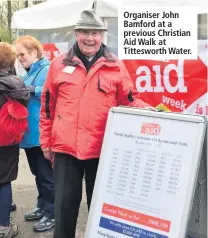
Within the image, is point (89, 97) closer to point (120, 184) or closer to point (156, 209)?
point (120, 184)

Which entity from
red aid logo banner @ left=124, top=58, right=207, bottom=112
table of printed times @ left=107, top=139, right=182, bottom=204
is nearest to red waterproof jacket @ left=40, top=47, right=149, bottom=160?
table of printed times @ left=107, top=139, right=182, bottom=204

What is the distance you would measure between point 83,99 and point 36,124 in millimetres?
1189

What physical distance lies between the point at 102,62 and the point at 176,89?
2.30 m

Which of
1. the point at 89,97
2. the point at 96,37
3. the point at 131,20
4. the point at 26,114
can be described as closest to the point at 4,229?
the point at 26,114

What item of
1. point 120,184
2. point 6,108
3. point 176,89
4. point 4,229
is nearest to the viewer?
point 120,184

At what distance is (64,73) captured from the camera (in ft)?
9.05

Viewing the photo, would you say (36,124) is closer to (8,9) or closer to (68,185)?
(68,185)

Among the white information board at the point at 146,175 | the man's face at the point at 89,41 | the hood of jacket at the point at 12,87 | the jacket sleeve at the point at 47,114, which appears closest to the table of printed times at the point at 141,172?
the white information board at the point at 146,175

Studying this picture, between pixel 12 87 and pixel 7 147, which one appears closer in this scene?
pixel 12 87

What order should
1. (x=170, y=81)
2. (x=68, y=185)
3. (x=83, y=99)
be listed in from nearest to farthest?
(x=83, y=99) < (x=68, y=185) < (x=170, y=81)

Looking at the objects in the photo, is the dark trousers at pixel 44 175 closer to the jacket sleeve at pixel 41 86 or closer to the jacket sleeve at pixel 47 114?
the jacket sleeve at pixel 41 86

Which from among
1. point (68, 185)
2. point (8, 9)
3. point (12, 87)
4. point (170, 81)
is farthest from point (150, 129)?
point (8, 9)

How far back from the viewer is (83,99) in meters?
2.71
